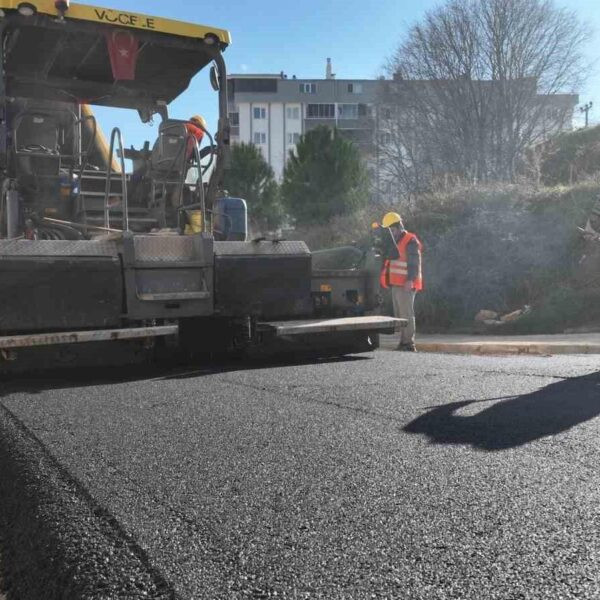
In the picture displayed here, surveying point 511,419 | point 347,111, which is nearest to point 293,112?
point 347,111

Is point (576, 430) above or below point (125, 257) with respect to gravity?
below

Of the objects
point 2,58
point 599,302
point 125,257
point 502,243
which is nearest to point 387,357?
point 125,257

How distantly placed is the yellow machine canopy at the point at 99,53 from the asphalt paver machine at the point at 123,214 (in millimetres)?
13

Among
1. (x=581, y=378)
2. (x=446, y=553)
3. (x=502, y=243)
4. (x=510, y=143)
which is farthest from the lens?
(x=510, y=143)

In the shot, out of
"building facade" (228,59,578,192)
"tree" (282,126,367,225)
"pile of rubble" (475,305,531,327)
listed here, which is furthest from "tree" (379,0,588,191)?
"building facade" (228,59,578,192)

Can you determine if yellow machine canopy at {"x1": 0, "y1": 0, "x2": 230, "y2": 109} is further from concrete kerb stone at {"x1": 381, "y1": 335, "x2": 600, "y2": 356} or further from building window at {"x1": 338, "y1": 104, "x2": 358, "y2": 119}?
building window at {"x1": 338, "y1": 104, "x2": 358, "y2": 119}

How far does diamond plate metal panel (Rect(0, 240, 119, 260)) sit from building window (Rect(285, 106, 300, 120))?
6254 centimetres

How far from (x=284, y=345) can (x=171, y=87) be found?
2957 millimetres

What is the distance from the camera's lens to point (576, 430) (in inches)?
143

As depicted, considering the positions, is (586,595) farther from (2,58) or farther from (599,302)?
(599,302)

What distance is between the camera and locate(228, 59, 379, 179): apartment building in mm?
64812

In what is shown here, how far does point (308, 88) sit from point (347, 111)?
433cm

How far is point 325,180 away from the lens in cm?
2745

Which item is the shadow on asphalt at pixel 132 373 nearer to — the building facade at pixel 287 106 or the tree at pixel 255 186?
the tree at pixel 255 186
